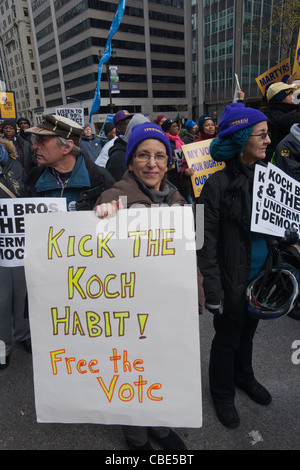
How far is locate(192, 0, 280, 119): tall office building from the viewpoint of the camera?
33906 mm

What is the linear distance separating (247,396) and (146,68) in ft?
215

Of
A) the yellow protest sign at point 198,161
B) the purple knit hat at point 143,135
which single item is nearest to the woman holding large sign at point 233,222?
the purple knit hat at point 143,135

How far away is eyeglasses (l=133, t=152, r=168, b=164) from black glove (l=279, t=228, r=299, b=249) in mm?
846

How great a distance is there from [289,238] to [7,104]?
10.4 m

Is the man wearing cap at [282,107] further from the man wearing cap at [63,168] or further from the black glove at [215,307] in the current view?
the black glove at [215,307]

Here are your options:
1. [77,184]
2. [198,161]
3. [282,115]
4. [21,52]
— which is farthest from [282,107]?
[21,52]

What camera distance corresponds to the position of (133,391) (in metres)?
1.43

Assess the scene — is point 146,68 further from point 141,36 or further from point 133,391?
point 133,391

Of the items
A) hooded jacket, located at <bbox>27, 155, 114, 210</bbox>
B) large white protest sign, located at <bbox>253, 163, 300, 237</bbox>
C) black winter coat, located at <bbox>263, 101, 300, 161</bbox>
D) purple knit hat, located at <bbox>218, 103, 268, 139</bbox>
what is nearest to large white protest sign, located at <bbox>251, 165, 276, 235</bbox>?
large white protest sign, located at <bbox>253, 163, 300, 237</bbox>

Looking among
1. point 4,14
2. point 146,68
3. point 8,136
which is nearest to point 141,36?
point 146,68

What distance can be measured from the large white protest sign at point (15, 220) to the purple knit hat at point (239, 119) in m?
1.11

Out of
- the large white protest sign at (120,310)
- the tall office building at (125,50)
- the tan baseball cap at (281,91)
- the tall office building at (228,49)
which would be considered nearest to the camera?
the large white protest sign at (120,310)

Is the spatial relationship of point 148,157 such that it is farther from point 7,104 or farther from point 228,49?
point 228,49

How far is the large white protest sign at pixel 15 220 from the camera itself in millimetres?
1936
